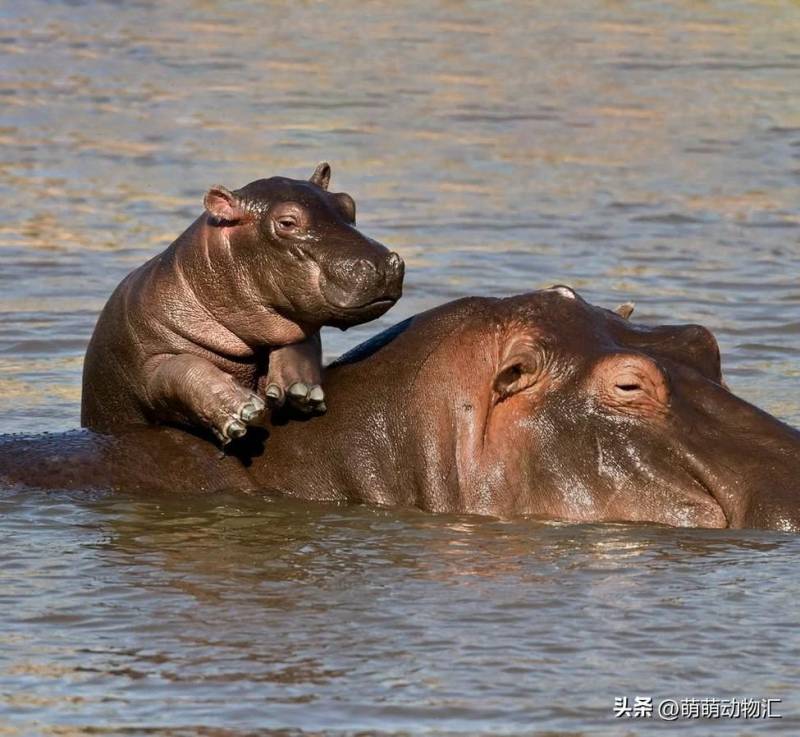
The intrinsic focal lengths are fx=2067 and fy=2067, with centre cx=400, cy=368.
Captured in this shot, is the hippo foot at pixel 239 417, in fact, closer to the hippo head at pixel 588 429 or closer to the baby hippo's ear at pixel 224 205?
the hippo head at pixel 588 429

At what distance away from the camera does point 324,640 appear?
6.48 m

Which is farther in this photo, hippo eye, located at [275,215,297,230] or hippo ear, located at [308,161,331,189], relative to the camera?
hippo ear, located at [308,161,331,189]

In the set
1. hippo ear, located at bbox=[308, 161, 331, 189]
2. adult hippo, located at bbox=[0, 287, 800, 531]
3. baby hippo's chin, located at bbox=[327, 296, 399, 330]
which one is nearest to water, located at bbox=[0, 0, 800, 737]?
adult hippo, located at bbox=[0, 287, 800, 531]

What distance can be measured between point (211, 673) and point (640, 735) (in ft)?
4.27

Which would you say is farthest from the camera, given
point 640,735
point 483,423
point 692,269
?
point 692,269

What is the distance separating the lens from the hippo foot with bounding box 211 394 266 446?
7477mm

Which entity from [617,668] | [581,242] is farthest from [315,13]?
[617,668]

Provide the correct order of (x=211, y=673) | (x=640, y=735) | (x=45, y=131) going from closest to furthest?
(x=640, y=735)
(x=211, y=673)
(x=45, y=131)

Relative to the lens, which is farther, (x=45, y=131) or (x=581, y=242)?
(x=45, y=131)

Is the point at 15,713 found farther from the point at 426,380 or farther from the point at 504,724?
the point at 426,380

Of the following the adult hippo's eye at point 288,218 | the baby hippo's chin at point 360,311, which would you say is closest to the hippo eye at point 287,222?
the adult hippo's eye at point 288,218

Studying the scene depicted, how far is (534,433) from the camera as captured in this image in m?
7.33

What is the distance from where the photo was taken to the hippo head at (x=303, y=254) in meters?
7.58

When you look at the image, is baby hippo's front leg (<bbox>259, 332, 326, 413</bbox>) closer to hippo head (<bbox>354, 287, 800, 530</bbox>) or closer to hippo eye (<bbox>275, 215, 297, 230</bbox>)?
hippo head (<bbox>354, 287, 800, 530</bbox>)
